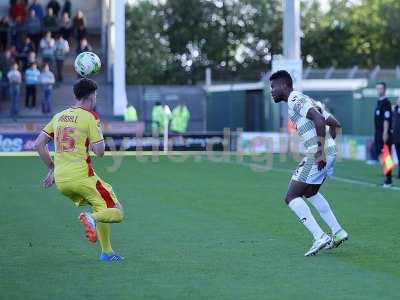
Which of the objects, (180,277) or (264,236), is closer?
(180,277)

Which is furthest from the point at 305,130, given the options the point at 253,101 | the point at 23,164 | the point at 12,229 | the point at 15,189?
the point at 253,101

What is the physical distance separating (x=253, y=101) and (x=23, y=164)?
2167 cm

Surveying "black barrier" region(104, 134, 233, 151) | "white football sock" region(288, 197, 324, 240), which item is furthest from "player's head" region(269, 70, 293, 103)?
"black barrier" region(104, 134, 233, 151)

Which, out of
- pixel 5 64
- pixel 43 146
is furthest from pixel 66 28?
pixel 43 146

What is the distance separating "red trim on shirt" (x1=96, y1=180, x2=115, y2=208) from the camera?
10820mm

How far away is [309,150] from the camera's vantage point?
1151 cm

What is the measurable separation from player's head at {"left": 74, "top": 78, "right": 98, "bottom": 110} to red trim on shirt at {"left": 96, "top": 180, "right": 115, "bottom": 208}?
757mm

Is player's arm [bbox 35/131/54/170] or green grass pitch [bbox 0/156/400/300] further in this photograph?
player's arm [bbox 35/131/54/170]

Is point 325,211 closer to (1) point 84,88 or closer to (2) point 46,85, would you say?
(1) point 84,88

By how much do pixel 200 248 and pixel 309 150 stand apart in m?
1.57

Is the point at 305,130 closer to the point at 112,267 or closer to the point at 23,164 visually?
the point at 112,267

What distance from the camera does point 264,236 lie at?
1312cm

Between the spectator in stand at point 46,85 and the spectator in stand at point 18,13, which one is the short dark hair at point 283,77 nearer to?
the spectator in stand at point 46,85

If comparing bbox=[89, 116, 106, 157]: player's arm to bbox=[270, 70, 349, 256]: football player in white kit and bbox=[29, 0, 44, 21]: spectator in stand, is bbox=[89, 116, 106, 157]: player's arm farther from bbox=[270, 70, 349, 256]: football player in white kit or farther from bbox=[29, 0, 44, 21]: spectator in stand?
bbox=[29, 0, 44, 21]: spectator in stand
